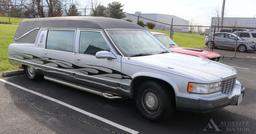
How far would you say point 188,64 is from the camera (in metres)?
4.98

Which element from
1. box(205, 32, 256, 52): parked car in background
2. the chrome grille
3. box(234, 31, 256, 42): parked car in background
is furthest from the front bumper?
box(234, 31, 256, 42): parked car in background

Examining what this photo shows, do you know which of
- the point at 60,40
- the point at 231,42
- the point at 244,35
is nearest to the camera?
the point at 60,40

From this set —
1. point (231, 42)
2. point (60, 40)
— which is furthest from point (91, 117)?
point (231, 42)

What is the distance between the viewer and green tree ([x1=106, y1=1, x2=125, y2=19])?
41344mm

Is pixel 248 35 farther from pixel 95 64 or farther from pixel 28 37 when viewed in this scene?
pixel 95 64

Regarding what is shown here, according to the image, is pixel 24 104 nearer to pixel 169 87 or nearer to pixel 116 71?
pixel 116 71

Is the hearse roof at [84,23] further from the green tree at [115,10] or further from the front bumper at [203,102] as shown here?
the green tree at [115,10]

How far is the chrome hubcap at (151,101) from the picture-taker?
482cm

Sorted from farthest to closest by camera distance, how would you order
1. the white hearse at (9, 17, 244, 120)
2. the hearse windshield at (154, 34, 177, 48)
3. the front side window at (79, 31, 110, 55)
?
the hearse windshield at (154, 34, 177, 48), the front side window at (79, 31, 110, 55), the white hearse at (9, 17, 244, 120)

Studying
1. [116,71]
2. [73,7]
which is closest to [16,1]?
[73,7]

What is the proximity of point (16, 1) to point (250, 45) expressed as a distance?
116 feet

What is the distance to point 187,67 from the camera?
474cm

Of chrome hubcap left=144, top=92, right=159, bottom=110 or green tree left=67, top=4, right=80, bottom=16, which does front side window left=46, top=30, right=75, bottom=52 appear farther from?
green tree left=67, top=4, right=80, bottom=16

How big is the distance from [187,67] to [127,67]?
110 cm
